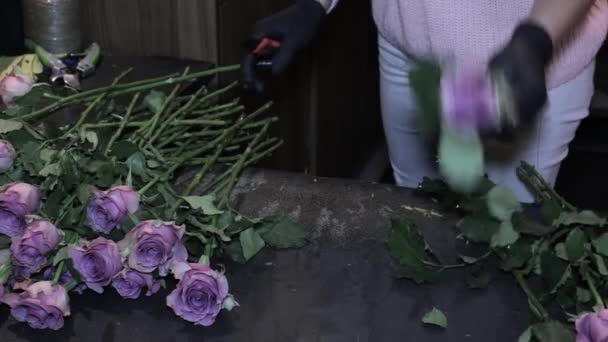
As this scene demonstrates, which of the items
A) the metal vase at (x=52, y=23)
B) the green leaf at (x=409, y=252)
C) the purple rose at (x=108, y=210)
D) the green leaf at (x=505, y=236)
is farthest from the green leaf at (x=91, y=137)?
the metal vase at (x=52, y=23)

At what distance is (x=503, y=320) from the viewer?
0.80 m

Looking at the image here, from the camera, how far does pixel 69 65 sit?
135 cm

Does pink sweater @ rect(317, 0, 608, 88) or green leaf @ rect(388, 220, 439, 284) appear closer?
green leaf @ rect(388, 220, 439, 284)

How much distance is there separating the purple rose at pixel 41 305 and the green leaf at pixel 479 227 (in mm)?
415

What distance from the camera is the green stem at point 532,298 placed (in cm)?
78

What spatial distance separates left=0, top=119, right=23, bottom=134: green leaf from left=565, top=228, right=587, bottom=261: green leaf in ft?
1.92

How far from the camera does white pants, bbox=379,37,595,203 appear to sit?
1171 mm

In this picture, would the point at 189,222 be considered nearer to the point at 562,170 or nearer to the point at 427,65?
the point at 427,65

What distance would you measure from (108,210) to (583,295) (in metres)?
0.46

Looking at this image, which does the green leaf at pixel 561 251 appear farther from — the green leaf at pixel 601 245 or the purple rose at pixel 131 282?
the purple rose at pixel 131 282

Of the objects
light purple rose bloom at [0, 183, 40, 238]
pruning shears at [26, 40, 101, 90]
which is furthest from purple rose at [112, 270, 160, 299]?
pruning shears at [26, 40, 101, 90]

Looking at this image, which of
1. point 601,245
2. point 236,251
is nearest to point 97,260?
point 236,251

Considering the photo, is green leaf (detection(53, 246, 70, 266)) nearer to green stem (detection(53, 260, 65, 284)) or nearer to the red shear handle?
green stem (detection(53, 260, 65, 284))

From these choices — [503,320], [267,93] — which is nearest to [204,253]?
[503,320]
